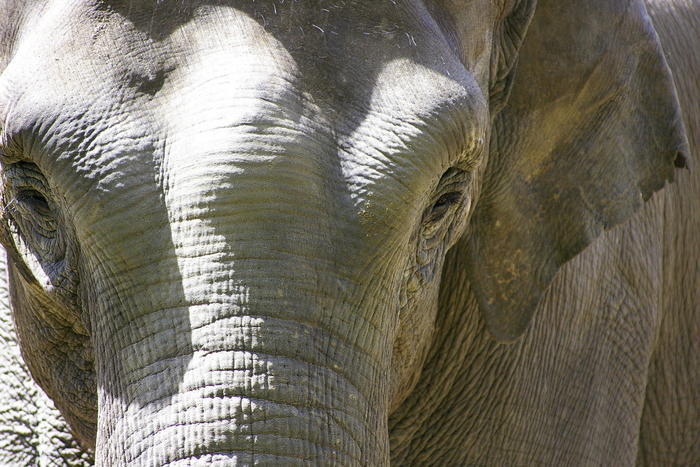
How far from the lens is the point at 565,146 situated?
3484 mm

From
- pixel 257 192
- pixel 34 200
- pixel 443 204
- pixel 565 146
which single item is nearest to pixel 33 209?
pixel 34 200

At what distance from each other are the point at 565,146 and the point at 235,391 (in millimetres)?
1664

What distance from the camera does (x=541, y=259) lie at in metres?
3.48

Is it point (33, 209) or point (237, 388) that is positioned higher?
point (33, 209)

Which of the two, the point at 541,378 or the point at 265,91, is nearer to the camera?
the point at 265,91

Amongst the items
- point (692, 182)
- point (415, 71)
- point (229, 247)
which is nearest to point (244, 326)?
point (229, 247)

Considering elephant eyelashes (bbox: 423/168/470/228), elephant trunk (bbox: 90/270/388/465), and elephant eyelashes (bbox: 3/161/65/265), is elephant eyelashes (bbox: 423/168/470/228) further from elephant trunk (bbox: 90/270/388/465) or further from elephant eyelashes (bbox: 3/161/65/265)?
elephant eyelashes (bbox: 3/161/65/265)

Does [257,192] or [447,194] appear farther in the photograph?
[447,194]

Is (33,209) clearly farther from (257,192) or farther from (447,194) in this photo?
(447,194)

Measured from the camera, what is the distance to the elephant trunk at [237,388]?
7.07ft

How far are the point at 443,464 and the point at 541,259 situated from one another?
740mm

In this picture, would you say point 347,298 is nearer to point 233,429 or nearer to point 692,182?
point 233,429

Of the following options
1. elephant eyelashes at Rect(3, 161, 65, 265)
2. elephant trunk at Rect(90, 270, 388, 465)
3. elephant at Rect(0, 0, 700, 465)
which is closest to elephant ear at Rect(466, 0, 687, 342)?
elephant at Rect(0, 0, 700, 465)

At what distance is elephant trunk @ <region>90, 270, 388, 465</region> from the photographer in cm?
215
